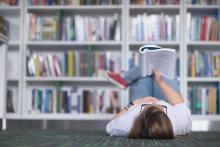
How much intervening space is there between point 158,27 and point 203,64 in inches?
21.1

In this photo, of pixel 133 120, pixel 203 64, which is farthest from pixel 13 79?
pixel 133 120

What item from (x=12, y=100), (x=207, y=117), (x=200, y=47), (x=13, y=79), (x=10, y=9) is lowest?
(x=207, y=117)

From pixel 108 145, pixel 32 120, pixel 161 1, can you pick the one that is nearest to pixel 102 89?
pixel 32 120

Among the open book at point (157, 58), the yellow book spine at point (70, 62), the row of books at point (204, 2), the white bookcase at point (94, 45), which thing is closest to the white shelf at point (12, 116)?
the white bookcase at point (94, 45)

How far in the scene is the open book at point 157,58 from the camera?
235 cm

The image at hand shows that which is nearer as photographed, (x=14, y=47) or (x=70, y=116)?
(x=70, y=116)

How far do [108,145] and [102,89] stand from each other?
2.49m

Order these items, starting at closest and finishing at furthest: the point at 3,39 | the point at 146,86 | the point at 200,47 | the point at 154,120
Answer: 1. the point at 154,120
2. the point at 146,86
3. the point at 3,39
4. the point at 200,47

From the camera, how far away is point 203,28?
371cm

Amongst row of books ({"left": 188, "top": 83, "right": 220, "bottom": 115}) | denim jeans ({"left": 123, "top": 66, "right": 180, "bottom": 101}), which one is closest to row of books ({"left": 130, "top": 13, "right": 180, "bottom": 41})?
row of books ({"left": 188, "top": 83, "right": 220, "bottom": 115})

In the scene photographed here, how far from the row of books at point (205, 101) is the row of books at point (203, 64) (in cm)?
14

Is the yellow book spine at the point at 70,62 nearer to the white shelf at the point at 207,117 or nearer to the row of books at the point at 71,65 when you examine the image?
the row of books at the point at 71,65

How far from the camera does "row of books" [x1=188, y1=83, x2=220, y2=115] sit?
12.1ft

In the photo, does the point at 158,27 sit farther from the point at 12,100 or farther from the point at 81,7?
the point at 12,100
